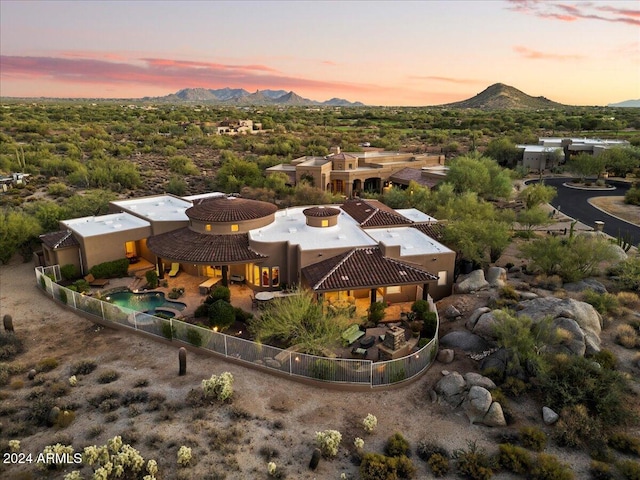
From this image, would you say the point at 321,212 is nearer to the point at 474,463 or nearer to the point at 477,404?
the point at 477,404

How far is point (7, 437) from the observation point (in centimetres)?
1548

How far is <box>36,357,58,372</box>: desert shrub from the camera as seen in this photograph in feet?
65.2

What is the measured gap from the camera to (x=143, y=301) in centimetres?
2705

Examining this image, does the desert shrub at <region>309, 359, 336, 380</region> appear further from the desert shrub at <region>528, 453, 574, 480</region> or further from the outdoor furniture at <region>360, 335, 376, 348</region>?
the desert shrub at <region>528, 453, 574, 480</region>

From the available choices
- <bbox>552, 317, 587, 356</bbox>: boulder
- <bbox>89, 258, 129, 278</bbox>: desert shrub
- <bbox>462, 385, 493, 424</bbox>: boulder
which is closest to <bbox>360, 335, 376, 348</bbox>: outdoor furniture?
<bbox>462, 385, 493, 424</bbox>: boulder

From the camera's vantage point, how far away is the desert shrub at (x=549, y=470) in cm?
1377

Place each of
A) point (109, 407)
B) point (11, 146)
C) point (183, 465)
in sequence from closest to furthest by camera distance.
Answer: point (183, 465), point (109, 407), point (11, 146)

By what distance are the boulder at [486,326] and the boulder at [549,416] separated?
4.77 metres

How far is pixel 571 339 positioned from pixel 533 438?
6099 millimetres

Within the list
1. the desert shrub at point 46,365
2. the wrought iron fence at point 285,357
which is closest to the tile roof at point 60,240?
the wrought iron fence at point 285,357

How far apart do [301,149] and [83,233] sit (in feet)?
194

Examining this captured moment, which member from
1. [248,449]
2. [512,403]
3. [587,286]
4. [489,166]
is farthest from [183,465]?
[489,166]

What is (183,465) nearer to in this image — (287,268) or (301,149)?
(287,268)

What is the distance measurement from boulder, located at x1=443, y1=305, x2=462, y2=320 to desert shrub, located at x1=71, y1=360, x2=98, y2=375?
728 inches
